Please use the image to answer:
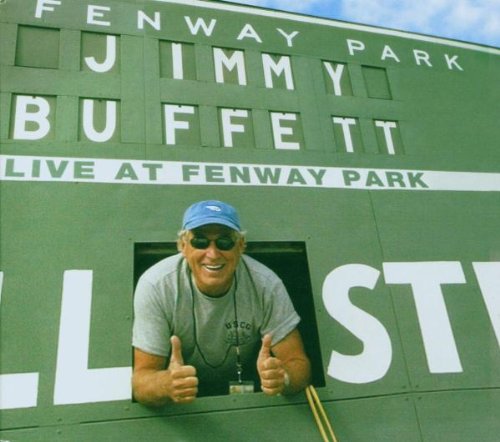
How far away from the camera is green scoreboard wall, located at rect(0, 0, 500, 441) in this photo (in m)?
2.48

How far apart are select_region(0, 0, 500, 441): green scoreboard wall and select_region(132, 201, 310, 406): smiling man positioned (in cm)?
14

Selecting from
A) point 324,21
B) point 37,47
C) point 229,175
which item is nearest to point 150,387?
point 229,175

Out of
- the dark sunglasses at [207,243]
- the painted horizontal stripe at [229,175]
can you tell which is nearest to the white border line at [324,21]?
the painted horizontal stripe at [229,175]

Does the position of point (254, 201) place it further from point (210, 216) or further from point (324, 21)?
point (324, 21)

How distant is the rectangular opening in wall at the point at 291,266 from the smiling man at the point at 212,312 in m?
0.23

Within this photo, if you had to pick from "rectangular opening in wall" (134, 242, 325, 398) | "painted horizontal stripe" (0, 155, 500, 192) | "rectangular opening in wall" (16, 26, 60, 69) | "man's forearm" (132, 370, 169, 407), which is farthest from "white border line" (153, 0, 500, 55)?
"man's forearm" (132, 370, 169, 407)

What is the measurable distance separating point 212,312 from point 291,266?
43.0 inches

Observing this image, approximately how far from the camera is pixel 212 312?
2.60 m

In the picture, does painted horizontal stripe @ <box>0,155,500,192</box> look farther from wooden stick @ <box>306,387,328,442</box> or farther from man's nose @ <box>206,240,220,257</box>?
wooden stick @ <box>306,387,328,442</box>

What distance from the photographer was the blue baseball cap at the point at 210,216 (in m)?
2.54

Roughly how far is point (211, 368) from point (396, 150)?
2085 mm

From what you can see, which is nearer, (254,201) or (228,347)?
(228,347)

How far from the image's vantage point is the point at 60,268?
2.66m

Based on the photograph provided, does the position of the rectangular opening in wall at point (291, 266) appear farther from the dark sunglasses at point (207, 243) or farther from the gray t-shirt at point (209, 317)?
the dark sunglasses at point (207, 243)
